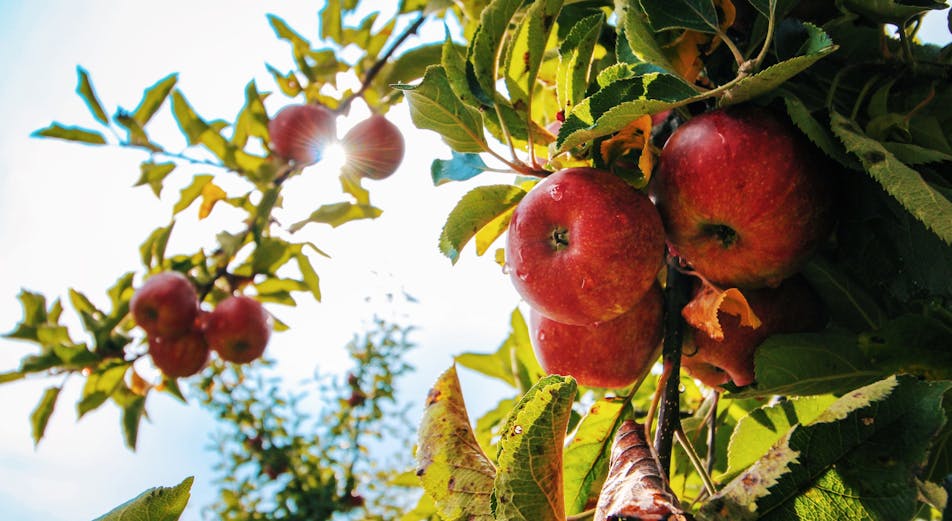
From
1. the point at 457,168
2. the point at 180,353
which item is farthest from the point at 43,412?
the point at 457,168

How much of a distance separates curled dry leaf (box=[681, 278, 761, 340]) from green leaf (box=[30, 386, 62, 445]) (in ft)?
7.02

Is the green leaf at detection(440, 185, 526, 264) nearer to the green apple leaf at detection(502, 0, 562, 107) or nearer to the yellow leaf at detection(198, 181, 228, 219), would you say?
the green apple leaf at detection(502, 0, 562, 107)

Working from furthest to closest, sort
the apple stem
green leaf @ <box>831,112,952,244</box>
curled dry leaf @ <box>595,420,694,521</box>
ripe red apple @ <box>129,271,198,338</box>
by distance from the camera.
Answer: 1. ripe red apple @ <box>129,271,198,338</box>
2. the apple stem
3. green leaf @ <box>831,112,952,244</box>
4. curled dry leaf @ <box>595,420,694,521</box>

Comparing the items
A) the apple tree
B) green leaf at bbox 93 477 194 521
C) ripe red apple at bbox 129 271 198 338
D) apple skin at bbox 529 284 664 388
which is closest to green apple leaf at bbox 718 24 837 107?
the apple tree

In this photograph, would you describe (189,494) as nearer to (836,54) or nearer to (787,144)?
(787,144)

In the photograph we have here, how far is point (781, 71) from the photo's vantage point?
1.97 ft

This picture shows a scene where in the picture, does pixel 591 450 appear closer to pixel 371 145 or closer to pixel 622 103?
pixel 622 103

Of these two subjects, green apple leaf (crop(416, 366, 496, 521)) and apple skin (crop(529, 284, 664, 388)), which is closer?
green apple leaf (crop(416, 366, 496, 521))

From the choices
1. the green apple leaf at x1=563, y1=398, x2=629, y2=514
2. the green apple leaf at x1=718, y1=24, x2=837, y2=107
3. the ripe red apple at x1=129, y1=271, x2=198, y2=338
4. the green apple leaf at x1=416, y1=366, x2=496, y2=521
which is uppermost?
the ripe red apple at x1=129, y1=271, x2=198, y2=338

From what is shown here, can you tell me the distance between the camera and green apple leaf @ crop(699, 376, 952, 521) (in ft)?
1.50

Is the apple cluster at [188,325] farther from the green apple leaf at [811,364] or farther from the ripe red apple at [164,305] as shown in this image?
the green apple leaf at [811,364]

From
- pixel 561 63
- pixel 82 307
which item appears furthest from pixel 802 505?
pixel 82 307

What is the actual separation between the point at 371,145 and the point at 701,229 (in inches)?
62.9

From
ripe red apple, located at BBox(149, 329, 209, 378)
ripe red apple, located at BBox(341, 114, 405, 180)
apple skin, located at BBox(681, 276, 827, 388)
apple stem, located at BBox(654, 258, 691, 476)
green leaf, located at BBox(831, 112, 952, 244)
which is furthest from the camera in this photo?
ripe red apple, located at BBox(341, 114, 405, 180)
